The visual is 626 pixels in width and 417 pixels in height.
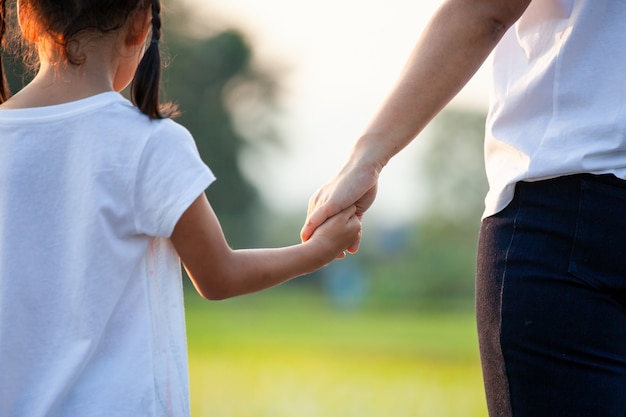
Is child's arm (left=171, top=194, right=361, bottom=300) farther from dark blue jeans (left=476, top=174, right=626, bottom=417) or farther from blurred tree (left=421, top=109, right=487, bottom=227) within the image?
blurred tree (left=421, top=109, right=487, bottom=227)

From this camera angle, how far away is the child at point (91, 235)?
142 centimetres

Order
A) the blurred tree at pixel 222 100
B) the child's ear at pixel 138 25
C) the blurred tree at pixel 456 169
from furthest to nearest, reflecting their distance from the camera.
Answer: the blurred tree at pixel 222 100, the blurred tree at pixel 456 169, the child's ear at pixel 138 25

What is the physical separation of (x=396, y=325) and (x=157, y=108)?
723 inches

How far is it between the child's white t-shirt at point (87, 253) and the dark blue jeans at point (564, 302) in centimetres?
53

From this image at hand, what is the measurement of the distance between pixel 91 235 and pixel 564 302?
0.76 m

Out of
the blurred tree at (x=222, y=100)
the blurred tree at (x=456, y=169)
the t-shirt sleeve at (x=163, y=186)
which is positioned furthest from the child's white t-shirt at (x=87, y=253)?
the blurred tree at (x=222, y=100)

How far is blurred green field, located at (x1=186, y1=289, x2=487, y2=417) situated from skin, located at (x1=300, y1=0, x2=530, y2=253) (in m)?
4.19

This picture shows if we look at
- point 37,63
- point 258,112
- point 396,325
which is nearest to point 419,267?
point 396,325

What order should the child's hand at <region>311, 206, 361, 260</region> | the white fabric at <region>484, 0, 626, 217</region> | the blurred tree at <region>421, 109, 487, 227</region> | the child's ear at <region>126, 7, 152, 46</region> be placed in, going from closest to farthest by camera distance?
the white fabric at <region>484, 0, 626, 217</region>
the child's ear at <region>126, 7, 152, 46</region>
the child's hand at <region>311, 206, 361, 260</region>
the blurred tree at <region>421, 109, 487, 227</region>

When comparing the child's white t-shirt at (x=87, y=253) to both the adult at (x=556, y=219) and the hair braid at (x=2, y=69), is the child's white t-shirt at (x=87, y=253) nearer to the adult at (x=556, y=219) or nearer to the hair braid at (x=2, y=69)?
the hair braid at (x=2, y=69)

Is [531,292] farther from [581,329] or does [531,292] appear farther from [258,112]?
[258,112]

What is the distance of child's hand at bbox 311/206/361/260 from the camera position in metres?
1.84

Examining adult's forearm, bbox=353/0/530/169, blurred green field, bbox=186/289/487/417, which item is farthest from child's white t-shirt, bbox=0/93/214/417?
blurred green field, bbox=186/289/487/417

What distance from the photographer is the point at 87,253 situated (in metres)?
1.42
